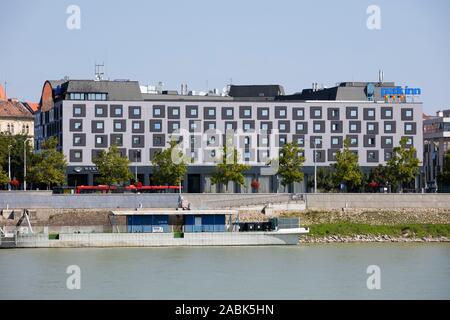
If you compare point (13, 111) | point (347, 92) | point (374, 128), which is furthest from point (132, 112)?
point (13, 111)

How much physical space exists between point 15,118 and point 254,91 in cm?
4212

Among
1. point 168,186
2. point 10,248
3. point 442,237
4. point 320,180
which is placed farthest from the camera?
point 320,180

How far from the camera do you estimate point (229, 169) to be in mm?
124812

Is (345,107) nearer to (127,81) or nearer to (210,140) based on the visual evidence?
(210,140)

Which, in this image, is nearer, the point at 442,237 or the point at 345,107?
the point at 442,237

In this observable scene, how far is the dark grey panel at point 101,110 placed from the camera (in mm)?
135375

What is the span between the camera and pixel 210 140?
13725 cm

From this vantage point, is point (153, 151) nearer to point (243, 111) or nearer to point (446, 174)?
point (243, 111)

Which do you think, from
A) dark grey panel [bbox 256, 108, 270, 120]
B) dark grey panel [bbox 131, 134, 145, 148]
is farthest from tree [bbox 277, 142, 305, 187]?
dark grey panel [bbox 131, 134, 145, 148]

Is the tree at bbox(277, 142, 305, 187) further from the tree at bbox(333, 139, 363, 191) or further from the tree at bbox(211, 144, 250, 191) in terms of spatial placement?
the tree at bbox(333, 139, 363, 191)

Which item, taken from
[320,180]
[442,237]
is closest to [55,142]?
[320,180]

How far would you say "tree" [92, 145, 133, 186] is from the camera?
125 metres

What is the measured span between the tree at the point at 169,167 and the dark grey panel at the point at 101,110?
11.1m
